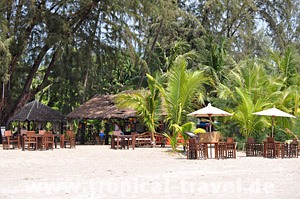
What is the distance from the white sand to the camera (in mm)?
8586

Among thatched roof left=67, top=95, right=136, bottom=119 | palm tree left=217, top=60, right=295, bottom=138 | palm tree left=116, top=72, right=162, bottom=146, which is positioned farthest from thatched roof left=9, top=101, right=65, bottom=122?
palm tree left=217, top=60, right=295, bottom=138

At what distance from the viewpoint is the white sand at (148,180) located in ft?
28.2

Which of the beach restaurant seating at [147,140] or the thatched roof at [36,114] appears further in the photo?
the thatched roof at [36,114]

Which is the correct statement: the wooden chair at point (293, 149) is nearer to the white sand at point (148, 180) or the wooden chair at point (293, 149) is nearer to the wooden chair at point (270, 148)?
the wooden chair at point (270, 148)

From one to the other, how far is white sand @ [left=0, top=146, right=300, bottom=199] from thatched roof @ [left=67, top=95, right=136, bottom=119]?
10.7 metres

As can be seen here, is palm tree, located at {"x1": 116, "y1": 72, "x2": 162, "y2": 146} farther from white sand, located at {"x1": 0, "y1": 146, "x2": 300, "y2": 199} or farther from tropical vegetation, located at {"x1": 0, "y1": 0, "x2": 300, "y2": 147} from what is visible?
white sand, located at {"x1": 0, "y1": 146, "x2": 300, "y2": 199}

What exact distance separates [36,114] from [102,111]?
11.2 ft

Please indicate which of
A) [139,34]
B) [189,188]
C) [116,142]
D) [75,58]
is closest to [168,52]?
[139,34]

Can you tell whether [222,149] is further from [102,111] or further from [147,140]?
[102,111]

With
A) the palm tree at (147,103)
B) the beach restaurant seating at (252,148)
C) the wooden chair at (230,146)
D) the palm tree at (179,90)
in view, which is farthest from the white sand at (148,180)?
the palm tree at (147,103)

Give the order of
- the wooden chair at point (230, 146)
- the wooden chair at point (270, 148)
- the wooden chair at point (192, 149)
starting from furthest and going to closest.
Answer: the wooden chair at point (270, 148)
the wooden chair at point (230, 146)
the wooden chair at point (192, 149)

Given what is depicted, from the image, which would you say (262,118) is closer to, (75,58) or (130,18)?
(130,18)

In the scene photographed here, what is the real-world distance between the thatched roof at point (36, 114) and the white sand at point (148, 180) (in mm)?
11210

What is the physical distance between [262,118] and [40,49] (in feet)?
42.1
